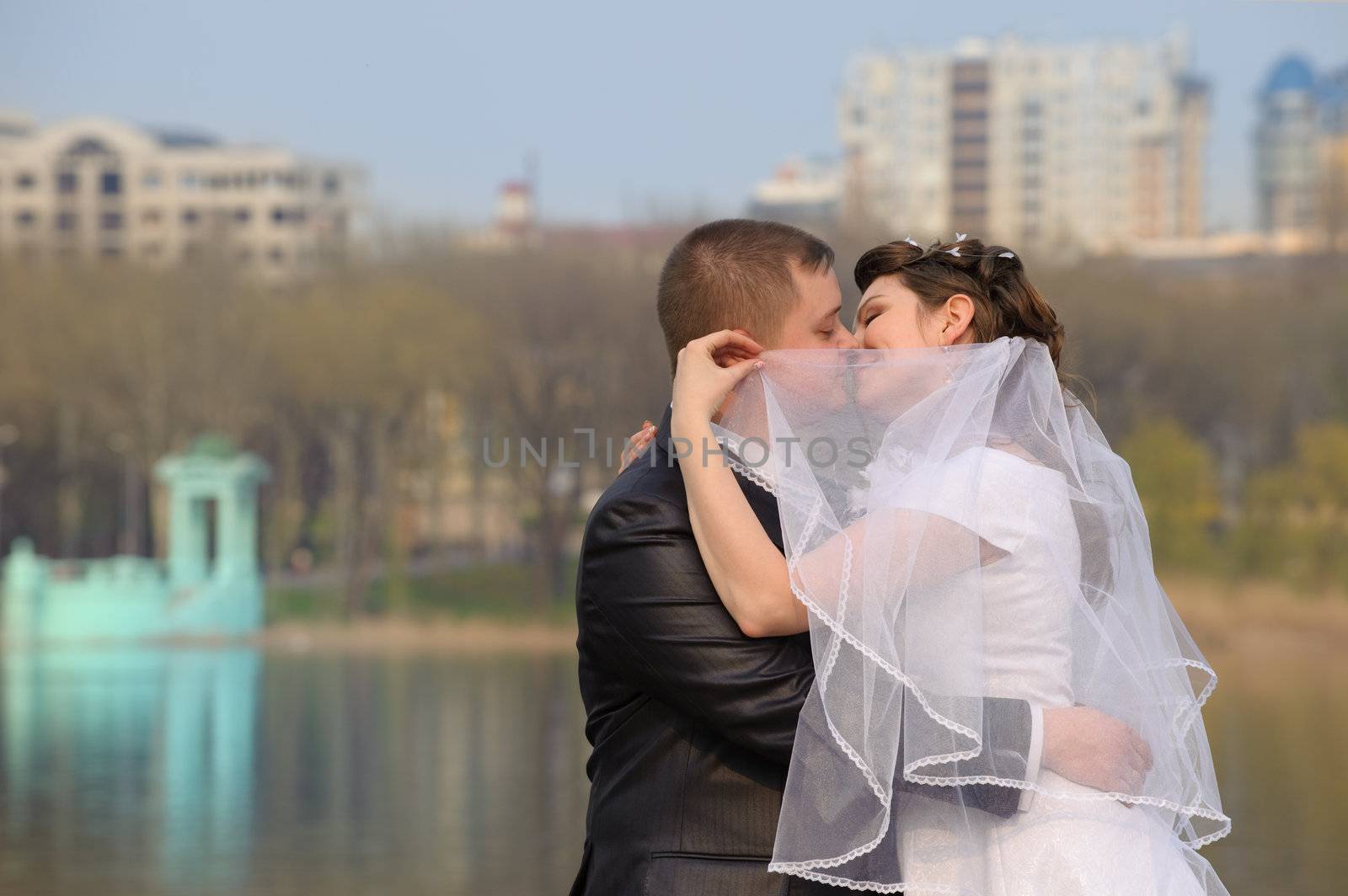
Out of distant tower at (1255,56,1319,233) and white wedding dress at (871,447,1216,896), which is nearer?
white wedding dress at (871,447,1216,896)

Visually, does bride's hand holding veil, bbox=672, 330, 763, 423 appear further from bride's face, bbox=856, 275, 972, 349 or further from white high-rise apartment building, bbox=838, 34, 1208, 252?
white high-rise apartment building, bbox=838, 34, 1208, 252

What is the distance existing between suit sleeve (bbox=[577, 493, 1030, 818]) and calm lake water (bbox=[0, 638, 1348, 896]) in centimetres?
760

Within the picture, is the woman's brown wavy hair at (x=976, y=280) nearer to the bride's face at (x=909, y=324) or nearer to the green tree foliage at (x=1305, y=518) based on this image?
the bride's face at (x=909, y=324)

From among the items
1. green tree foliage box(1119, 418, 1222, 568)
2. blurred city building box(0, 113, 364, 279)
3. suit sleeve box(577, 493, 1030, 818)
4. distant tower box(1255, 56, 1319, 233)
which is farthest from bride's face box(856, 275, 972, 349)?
distant tower box(1255, 56, 1319, 233)

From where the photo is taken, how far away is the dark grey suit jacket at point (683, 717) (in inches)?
77.4

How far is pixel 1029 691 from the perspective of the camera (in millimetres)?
2025

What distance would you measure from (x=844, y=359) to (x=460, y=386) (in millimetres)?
31344

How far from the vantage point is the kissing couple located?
1970 mm

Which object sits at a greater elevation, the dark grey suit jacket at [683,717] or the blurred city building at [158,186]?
the blurred city building at [158,186]

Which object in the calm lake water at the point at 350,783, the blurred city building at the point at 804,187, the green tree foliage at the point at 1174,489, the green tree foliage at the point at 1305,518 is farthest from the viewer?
the blurred city building at the point at 804,187

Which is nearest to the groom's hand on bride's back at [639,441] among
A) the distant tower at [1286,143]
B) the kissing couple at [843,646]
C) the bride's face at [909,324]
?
the kissing couple at [843,646]

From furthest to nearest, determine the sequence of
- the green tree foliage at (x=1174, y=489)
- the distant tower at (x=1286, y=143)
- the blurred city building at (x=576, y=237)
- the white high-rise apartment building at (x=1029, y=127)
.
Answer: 1. the white high-rise apartment building at (x=1029, y=127)
2. the distant tower at (x=1286, y=143)
3. the blurred city building at (x=576, y=237)
4. the green tree foliage at (x=1174, y=489)

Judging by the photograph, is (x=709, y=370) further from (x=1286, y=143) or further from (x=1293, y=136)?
(x=1293, y=136)

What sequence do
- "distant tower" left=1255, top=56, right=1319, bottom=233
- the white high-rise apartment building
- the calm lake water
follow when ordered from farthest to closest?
the white high-rise apartment building → "distant tower" left=1255, top=56, right=1319, bottom=233 → the calm lake water
